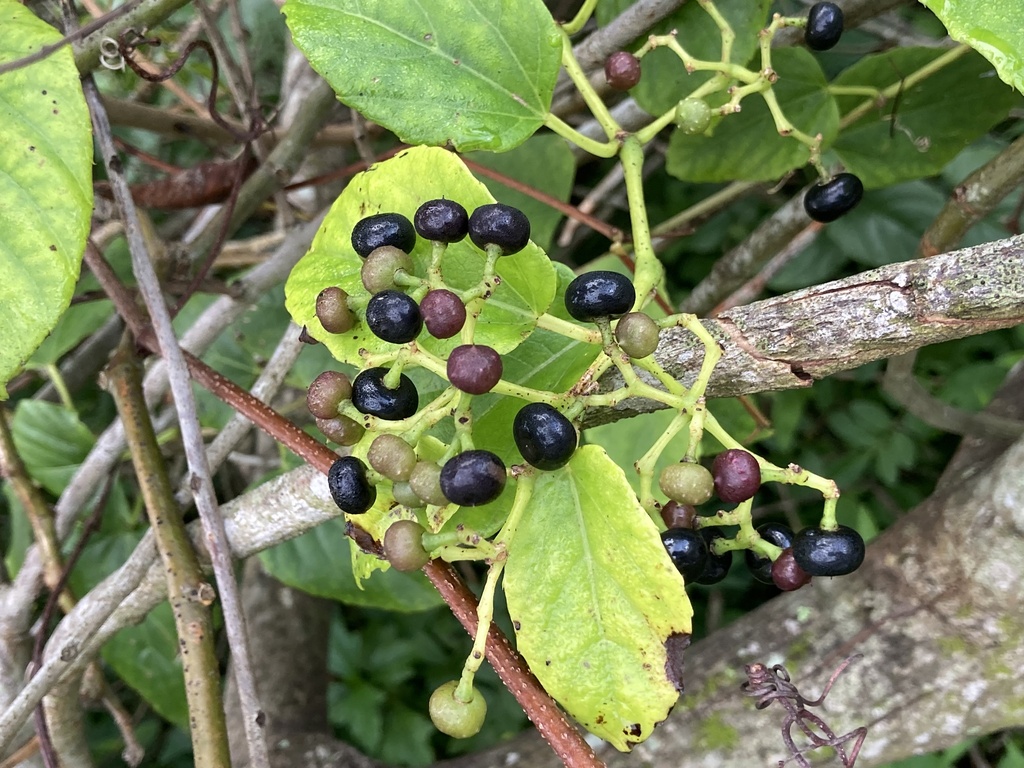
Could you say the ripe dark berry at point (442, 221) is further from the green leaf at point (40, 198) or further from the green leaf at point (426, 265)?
the green leaf at point (40, 198)

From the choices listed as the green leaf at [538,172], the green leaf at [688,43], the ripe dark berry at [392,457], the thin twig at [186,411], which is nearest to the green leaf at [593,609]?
the ripe dark berry at [392,457]

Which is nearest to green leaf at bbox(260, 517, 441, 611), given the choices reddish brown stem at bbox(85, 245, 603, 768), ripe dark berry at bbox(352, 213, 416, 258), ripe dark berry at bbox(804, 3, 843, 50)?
reddish brown stem at bbox(85, 245, 603, 768)

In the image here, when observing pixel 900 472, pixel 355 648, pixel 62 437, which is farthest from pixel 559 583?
pixel 900 472

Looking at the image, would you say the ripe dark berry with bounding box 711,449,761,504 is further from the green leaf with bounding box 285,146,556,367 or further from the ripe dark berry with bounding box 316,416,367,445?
the ripe dark berry with bounding box 316,416,367,445

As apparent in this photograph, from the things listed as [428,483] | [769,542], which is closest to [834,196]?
[769,542]

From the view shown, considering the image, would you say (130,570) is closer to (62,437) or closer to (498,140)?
(62,437)
